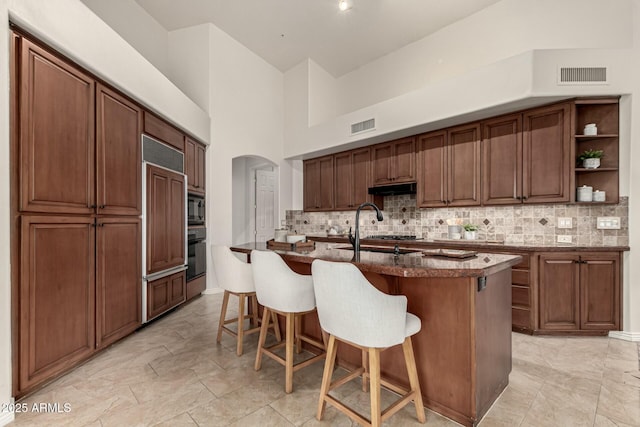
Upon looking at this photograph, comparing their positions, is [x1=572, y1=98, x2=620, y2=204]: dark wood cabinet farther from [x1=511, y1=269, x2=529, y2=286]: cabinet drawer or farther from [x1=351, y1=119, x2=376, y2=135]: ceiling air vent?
[x1=351, y1=119, x2=376, y2=135]: ceiling air vent

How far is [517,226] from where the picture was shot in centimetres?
362

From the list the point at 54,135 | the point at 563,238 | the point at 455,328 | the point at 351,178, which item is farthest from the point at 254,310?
the point at 563,238

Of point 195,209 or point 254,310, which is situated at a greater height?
point 195,209

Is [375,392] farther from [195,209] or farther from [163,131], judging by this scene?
[195,209]

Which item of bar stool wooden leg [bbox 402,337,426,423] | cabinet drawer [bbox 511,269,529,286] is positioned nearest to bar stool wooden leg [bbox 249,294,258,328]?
bar stool wooden leg [bbox 402,337,426,423]

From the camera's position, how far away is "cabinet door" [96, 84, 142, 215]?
2.57m

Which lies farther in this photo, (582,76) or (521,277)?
(521,277)

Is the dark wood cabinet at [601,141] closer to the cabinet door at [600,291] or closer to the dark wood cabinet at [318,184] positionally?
the cabinet door at [600,291]

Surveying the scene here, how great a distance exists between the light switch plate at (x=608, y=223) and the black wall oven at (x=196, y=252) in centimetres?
488

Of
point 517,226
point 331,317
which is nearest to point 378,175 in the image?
point 517,226

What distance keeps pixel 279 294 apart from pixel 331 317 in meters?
0.54

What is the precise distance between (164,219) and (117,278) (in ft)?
3.04

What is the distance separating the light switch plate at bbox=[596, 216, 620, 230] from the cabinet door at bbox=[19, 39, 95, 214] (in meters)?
4.88

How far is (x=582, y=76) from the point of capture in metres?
3.00
